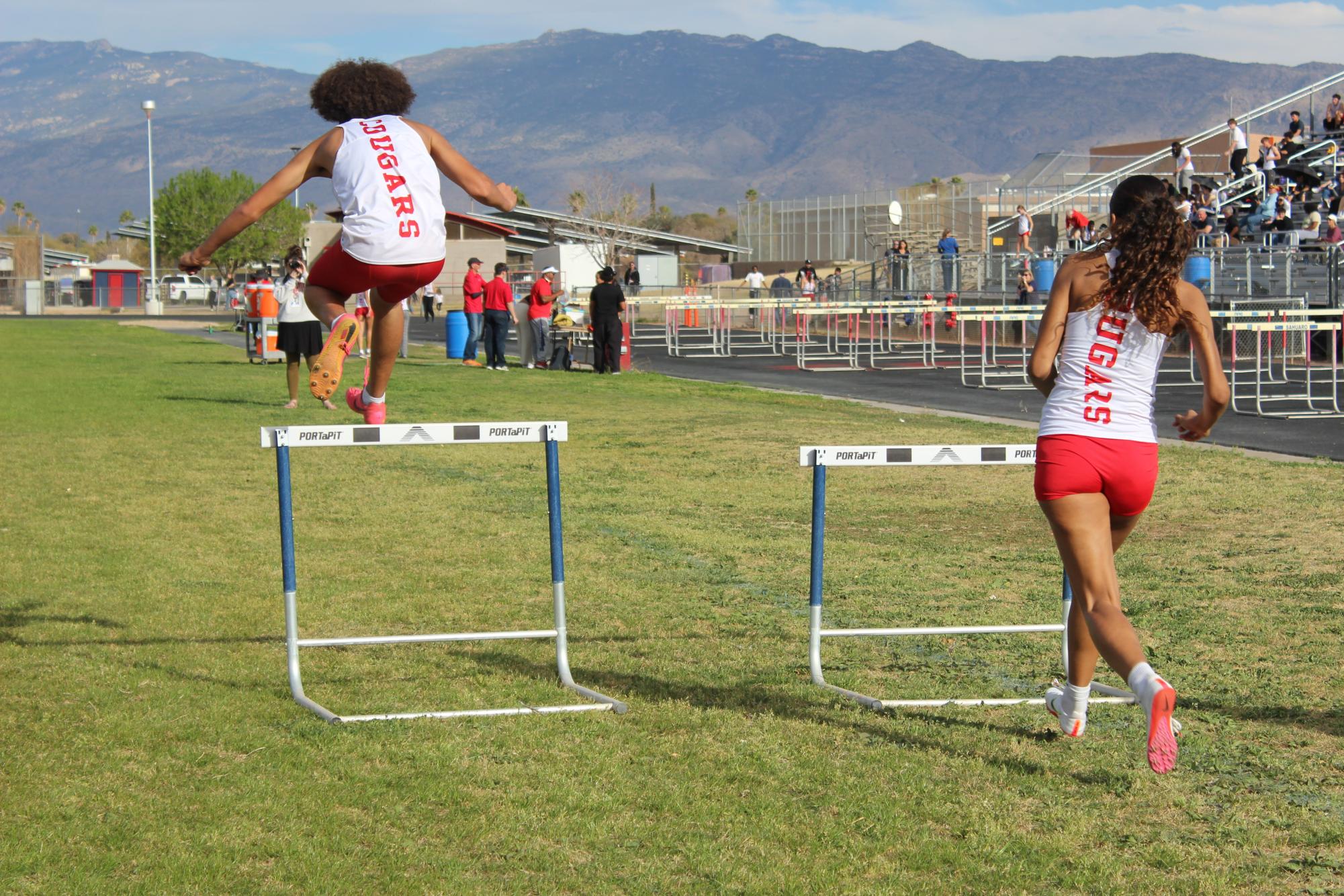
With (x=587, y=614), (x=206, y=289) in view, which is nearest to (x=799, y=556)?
(x=587, y=614)

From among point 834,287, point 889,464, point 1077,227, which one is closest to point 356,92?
point 889,464

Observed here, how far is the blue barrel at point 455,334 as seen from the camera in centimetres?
3075

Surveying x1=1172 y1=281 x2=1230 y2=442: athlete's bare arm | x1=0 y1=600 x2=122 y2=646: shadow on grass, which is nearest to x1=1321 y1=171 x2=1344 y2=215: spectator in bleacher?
x1=1172 y1=281 x2=1230 y2=442: athlete's bare arm

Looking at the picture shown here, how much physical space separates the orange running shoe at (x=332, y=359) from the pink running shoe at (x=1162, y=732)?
383 centimetres

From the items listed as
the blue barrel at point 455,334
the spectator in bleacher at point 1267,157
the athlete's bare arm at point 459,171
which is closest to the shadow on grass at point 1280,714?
the athlete's bare arm at point 459,171

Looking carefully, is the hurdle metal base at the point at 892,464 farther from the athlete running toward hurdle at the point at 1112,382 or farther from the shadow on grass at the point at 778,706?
the athlete running toward hurdle at the point at 1112,382

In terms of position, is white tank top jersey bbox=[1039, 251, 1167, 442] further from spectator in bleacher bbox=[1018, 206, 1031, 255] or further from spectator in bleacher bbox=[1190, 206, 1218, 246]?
spectator in bleacher bbox=[1018, 206, 1031, 255]

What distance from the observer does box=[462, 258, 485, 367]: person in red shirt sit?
27844 millimetres

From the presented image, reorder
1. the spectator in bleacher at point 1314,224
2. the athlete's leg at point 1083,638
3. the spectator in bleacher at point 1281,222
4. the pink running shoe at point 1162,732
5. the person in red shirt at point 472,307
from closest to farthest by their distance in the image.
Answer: the pink running shoe at point 1162,732, the athlete's leg at point 1083,638, the person in red shirt at point 472,307, the spectator in bleacher at point 1314,224, the spectator in bleacher at point 1281,222

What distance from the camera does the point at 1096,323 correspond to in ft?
16.3

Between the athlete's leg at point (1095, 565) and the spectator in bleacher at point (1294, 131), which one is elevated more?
the spectator in bleacher at point (1294, 131)

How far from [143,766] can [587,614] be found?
296 centimetres

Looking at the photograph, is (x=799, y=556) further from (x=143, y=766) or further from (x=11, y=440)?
(x=11, y=440)

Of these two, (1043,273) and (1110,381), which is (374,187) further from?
(1043,273)
